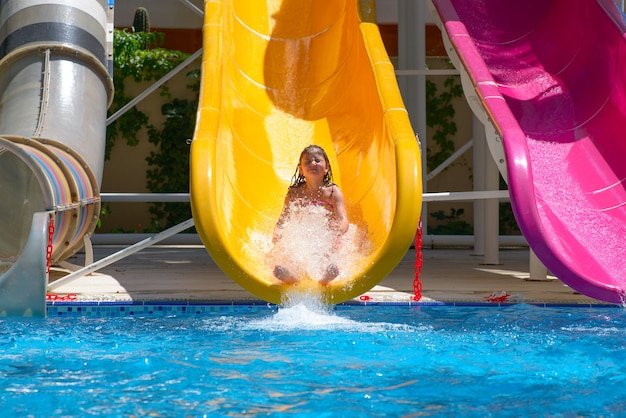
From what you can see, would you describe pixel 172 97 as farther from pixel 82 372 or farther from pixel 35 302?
pixel 82 372

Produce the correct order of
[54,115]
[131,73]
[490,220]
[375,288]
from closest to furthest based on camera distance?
[375,288] → [54,115] → [490,220] → [131,73]

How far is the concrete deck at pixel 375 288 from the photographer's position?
5039 millimetres

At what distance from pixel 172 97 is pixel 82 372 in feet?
21.9

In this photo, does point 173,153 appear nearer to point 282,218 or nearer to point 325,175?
point 325,175

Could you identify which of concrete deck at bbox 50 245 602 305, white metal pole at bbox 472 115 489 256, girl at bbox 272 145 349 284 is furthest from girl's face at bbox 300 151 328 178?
white metal pole at bbox 472 115 489 256

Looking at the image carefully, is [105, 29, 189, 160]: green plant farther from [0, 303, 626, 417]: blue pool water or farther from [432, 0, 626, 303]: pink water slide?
[0, 303, 626, 417]: blue pool water

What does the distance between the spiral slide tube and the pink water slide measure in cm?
248

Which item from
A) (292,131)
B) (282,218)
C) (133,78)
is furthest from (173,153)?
(282,218)

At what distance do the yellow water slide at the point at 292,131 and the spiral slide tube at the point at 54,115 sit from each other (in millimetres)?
1019

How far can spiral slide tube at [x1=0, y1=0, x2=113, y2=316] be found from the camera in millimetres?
5535

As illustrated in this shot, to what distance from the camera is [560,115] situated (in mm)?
6062

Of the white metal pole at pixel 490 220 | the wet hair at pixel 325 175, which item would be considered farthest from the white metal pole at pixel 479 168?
the wet hair at pixel 325 175

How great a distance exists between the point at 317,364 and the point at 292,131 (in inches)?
112

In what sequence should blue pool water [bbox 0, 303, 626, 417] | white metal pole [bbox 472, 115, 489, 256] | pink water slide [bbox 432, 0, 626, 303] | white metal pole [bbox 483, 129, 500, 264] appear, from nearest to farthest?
blue pool water [bbox 0, 303, 626, 417]
pink water slide [bbox 432, 0, 626, 303]
white metal pole [bbox 483, 129, 500, 264]
white metal pole [bbox 472, 115, 489, 256]
